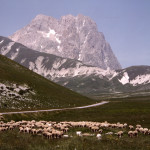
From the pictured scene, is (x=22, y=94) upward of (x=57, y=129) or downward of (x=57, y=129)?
upward

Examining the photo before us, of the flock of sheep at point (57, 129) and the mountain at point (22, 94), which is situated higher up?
the mountain at point (22, 94)

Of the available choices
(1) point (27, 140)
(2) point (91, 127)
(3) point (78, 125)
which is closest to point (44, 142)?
(1) point (27, 140)

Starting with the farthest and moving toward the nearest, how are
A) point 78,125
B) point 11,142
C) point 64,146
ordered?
point 78,125 → point 11,142 → point 64,146

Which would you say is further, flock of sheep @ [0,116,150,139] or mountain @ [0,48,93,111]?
mountain @ [0,48,93,111]

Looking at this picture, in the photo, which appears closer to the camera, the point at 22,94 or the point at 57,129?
the point at 57,129

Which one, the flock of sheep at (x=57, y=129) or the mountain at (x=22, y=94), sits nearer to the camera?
the flock of sheep at (x=57, y=129)

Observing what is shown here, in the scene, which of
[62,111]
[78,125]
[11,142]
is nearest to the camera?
[11,142]

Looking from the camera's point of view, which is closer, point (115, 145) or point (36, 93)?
point (115, 145)

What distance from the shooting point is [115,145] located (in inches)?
1066

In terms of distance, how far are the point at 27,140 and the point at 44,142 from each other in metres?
2.13

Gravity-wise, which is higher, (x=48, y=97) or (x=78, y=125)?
(x=48, y=97)

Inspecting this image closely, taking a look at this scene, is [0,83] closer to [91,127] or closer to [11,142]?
[91,127]

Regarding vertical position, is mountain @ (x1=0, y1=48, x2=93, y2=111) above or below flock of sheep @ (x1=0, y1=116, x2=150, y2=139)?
above

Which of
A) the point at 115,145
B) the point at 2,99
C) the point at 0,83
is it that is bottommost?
the point at 115,145
